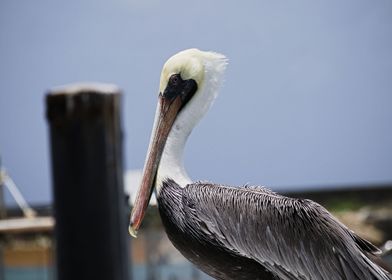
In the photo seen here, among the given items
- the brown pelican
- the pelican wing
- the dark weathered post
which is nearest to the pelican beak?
the brown pelican

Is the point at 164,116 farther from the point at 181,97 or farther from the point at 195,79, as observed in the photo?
the point at 195,79

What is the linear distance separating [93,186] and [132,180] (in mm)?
8863

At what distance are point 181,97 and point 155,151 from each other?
350mm

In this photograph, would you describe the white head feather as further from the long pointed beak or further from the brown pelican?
the brown pelican

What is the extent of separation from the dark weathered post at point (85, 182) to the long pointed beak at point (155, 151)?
1920 mm

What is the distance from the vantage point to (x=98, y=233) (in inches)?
88.1

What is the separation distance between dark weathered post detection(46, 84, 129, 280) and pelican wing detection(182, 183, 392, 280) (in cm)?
172

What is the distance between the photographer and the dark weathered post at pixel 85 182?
2.22m

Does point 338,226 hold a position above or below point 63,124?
below

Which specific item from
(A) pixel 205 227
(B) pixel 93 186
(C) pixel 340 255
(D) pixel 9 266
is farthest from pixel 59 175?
(D) pixel 9 266

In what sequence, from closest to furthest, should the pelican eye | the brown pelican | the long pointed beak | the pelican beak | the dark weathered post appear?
1. the dark weathered post
2. the brown pelican
3. the long pointed beak
4. the pelican beak
5. the pelican eye

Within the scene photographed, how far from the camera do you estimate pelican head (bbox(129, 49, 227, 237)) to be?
437 cm

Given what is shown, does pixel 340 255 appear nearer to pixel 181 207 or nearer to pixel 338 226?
pixel 338 226

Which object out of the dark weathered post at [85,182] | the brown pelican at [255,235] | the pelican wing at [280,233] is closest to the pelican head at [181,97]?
the brown pelican at [255,235]
